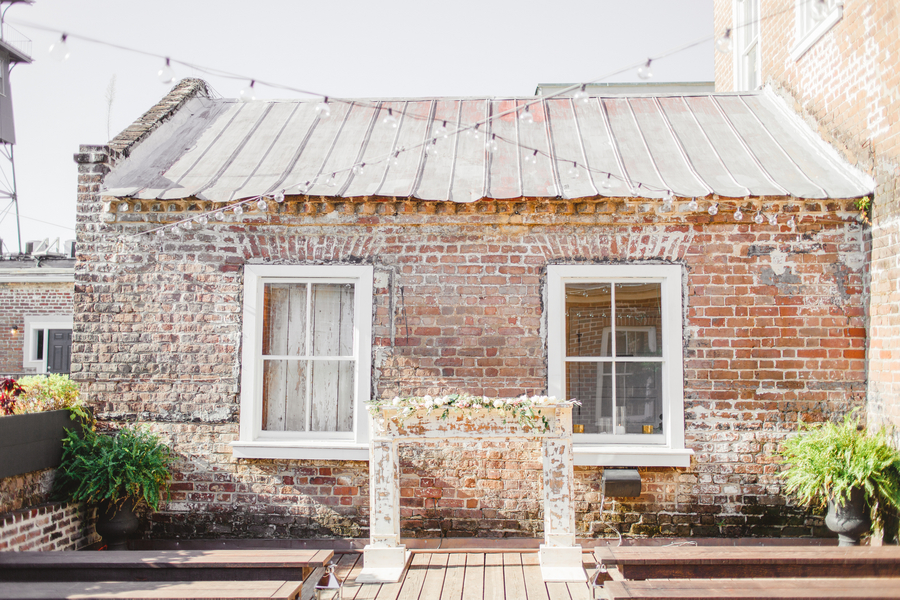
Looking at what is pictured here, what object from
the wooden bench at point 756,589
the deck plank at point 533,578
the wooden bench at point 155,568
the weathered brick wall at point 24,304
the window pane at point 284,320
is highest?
the weathered brick wall at point 24,304

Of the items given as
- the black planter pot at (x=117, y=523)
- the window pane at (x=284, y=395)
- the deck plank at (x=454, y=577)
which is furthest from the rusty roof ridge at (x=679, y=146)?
the black planter pot at (x=117, y=523)

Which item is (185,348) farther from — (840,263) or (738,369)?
(840,263)

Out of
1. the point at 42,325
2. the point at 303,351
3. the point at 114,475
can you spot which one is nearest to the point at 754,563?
the point at 303,351

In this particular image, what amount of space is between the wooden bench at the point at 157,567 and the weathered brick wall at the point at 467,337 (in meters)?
1.52

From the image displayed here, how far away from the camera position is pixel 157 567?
3.68 metres

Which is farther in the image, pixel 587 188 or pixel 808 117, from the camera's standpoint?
pixel 808 117

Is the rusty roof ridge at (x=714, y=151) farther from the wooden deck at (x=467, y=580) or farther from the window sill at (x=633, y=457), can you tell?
the wooden deck at (x=467, y=580)

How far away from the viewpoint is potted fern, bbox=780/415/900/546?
4.47 m

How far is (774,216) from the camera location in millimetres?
5160

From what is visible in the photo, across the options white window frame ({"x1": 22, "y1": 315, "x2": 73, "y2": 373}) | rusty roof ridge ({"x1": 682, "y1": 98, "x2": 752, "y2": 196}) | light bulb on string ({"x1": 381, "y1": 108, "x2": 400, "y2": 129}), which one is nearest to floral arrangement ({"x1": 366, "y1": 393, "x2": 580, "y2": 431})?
rusty roof ridge ({"x1": 682, "y1": 98, "x2": 752, "y2": 196})

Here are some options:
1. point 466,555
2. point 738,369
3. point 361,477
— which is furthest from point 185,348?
point 738,369

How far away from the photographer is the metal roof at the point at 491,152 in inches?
205

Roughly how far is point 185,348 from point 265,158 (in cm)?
187

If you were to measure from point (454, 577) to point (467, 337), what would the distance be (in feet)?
6.01
